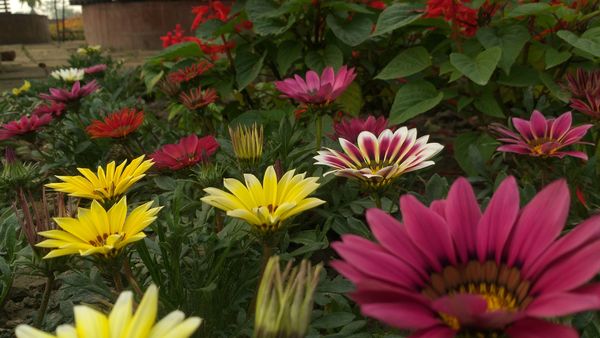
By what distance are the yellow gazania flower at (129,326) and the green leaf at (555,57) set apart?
54.7 inches

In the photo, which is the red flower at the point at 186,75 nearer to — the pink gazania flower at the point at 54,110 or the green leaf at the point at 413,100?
the pink gazania flower at the point at 54,110

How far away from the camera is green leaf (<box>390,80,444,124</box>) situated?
1.60 meters

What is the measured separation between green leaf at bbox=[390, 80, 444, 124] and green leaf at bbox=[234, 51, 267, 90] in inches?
23.5

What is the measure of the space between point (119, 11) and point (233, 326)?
21.7 ft

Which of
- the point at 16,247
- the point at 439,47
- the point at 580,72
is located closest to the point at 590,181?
the point at 580,72

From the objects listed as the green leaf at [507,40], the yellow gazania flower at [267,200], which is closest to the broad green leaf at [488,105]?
the green leaf at [507,40]

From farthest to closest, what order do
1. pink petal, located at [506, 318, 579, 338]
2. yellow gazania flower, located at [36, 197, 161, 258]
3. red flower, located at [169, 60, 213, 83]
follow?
red flower, located at [169, 60, 213, 83] < yellow gazania flower, located at [36, 197, 161, 258] < pink petal, located at [506, 318, 579, 338]

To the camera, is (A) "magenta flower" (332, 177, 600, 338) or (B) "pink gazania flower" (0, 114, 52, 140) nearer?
(A) "magenta flower" (332, 177, 600, 338)

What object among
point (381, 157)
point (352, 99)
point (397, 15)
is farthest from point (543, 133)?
point (352, 99)

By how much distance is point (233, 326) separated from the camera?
0.92 m

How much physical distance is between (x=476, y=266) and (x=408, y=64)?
1.26m

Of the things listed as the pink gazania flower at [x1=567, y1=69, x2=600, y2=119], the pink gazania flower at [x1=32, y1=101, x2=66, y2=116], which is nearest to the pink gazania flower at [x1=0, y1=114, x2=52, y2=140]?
the pink gazania flower at [x1=32, y1=101, x2=66, y2=116]

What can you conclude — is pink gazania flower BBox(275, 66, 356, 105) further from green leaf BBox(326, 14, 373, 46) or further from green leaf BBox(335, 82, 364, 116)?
green leaf BBox(335, 82, 364, 116)

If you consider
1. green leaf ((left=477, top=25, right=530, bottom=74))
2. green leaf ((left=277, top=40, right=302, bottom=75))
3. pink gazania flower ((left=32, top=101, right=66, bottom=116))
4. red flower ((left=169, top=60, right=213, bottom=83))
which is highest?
green leaf ((left=477, top=25, right=530, bottom=74))
